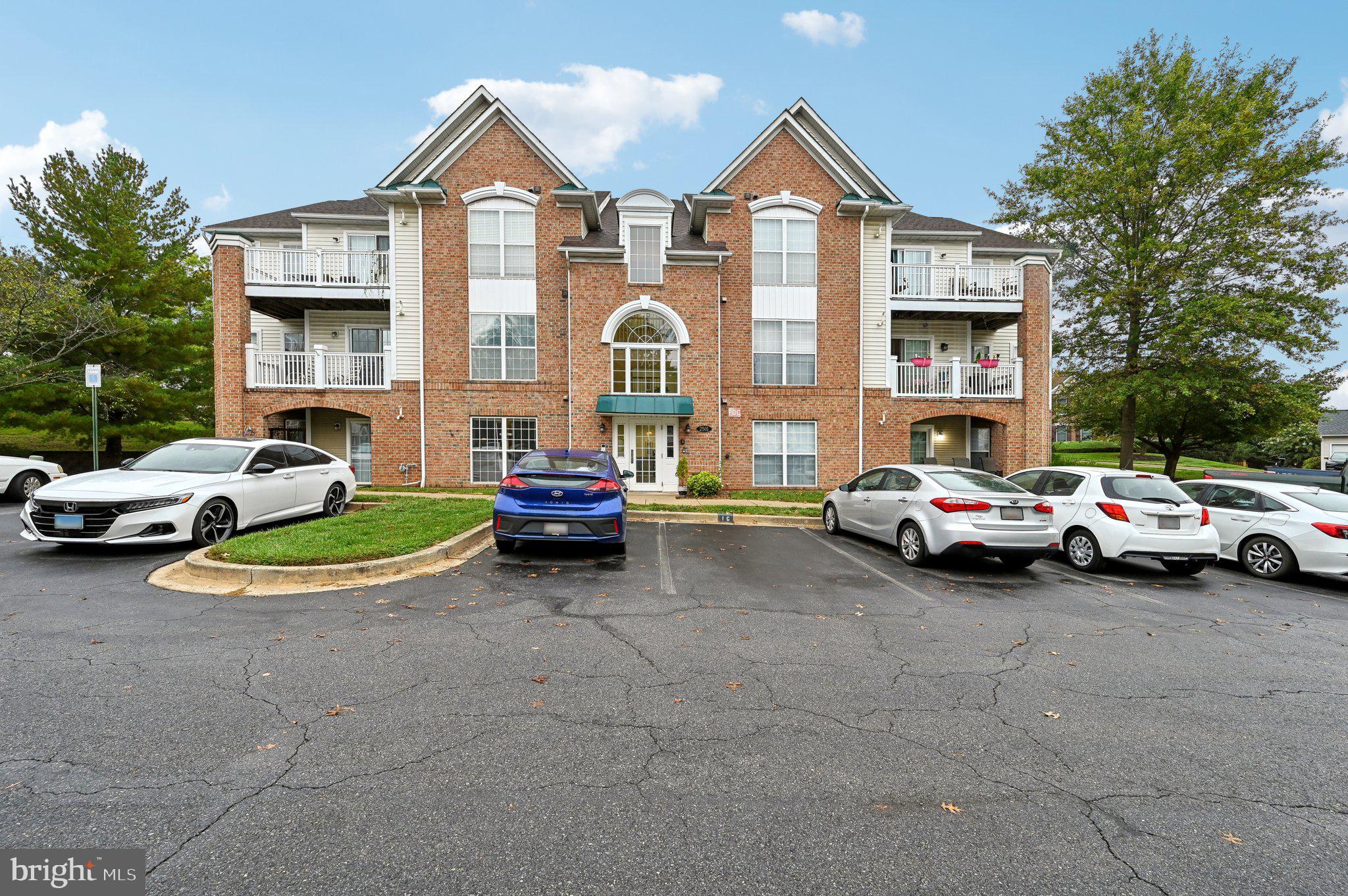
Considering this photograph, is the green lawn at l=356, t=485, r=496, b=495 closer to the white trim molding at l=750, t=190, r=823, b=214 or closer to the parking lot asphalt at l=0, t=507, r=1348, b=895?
the parking lot asphalt at l=0, t=507, r=1348, b=895

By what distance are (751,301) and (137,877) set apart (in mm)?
17567

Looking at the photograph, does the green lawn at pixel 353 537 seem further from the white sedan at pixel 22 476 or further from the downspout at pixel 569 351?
the white sedan at pixel 22 476

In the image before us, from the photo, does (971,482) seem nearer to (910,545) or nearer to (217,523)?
(910,545)

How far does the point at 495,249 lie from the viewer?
17.6 metres

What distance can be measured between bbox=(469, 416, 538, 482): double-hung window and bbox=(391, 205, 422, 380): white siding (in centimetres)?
244

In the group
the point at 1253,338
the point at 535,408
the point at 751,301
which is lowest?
the point at 535,408

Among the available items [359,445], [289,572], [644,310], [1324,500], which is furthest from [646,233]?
[1324,500]

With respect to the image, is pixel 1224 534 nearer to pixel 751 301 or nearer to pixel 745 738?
pixel 745 738

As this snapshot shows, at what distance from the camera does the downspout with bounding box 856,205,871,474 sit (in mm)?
18266

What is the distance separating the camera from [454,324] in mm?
17516

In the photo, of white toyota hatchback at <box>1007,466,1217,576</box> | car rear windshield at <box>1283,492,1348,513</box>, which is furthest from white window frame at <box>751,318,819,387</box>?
car rear windshield at <box>1283,492,1348,513</box>

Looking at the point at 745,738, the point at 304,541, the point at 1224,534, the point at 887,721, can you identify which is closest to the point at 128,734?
the point at 745,738

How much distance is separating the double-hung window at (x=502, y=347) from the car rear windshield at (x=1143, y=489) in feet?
46.8

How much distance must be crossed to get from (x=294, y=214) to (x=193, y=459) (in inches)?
530
